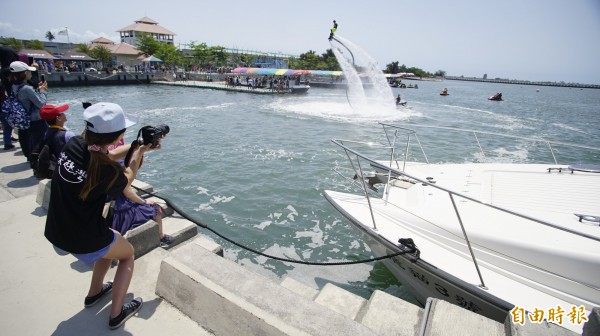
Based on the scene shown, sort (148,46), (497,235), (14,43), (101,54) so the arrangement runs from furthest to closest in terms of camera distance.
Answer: (148,46) → (101,54) → (14,43) → (497,235)

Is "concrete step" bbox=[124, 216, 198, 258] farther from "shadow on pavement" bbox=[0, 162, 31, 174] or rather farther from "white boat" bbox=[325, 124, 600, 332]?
"shadow on pavement" bbox=[0, 162, 31, 174]

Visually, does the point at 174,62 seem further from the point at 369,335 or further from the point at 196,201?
the point at 369,335

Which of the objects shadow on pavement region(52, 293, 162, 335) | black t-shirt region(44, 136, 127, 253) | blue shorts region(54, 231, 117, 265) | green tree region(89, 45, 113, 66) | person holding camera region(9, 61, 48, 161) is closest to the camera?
black t-shirt region(44, 136, 127, 253)

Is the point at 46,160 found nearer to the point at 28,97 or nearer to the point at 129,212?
the point at 129,212

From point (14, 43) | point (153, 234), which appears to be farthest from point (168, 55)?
point (153, 234)

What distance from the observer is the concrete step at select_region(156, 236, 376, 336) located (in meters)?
2.47

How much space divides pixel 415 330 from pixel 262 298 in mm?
1617

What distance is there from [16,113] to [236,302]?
6491 millimetres

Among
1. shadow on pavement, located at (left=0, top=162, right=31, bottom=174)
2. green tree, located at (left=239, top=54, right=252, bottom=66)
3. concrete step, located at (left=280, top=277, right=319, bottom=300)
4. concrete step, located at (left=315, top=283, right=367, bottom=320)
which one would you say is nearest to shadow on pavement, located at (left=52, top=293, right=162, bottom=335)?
concrete step, located at (left=280, top=277, right=319, bottom=300)

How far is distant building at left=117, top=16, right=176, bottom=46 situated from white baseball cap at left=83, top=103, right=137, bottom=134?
102431 millimetres

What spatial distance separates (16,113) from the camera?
593cm

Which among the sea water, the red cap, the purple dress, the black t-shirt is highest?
the red cap

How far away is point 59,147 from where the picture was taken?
4.31 metres

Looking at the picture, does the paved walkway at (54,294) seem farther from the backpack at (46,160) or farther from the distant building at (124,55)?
the distant building at (124,55)
